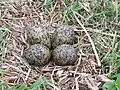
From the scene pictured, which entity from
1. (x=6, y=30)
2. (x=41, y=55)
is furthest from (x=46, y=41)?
(x=6, y=30)

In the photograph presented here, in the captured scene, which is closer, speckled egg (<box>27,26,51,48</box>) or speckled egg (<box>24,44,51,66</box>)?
speckled egg (<box>24,44,51,66</box>)

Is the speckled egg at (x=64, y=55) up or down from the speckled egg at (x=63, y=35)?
down

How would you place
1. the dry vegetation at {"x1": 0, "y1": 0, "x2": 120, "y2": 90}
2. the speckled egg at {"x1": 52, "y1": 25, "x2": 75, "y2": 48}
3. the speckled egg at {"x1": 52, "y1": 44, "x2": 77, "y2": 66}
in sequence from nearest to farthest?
the dry vegetation at {"x1": 0, "y1": 0, "x2": 120, "y2": 90} → the speckled egg at {"x1": 52, "y1": 44, "x2": 77, "y2": 66} → the speckled egg at {"x1": 52, "y1": 25, "x2": 75, "y2": 48}

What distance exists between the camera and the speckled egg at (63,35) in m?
3.29

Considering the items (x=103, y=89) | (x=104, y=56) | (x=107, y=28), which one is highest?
(x=107, y=28)

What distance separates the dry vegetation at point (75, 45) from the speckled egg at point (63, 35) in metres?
0.10

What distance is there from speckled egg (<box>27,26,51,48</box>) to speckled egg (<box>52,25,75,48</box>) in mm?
61

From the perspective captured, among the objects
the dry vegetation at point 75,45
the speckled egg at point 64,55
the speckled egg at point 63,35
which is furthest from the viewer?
the speckled egg at point 63,35

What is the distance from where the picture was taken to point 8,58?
10.6ft

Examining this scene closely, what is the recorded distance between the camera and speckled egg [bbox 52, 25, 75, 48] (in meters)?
3.29

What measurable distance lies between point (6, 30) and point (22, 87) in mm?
714

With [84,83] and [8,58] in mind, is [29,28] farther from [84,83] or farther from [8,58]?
[84,83]

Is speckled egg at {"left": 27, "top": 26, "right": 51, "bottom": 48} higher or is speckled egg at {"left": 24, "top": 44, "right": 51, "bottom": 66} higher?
speckled egg at {"left": 27, "top": 26, "right": 51, "bottom": 48}

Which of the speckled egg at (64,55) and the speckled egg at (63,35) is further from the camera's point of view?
the speckled egg at (63,35)
